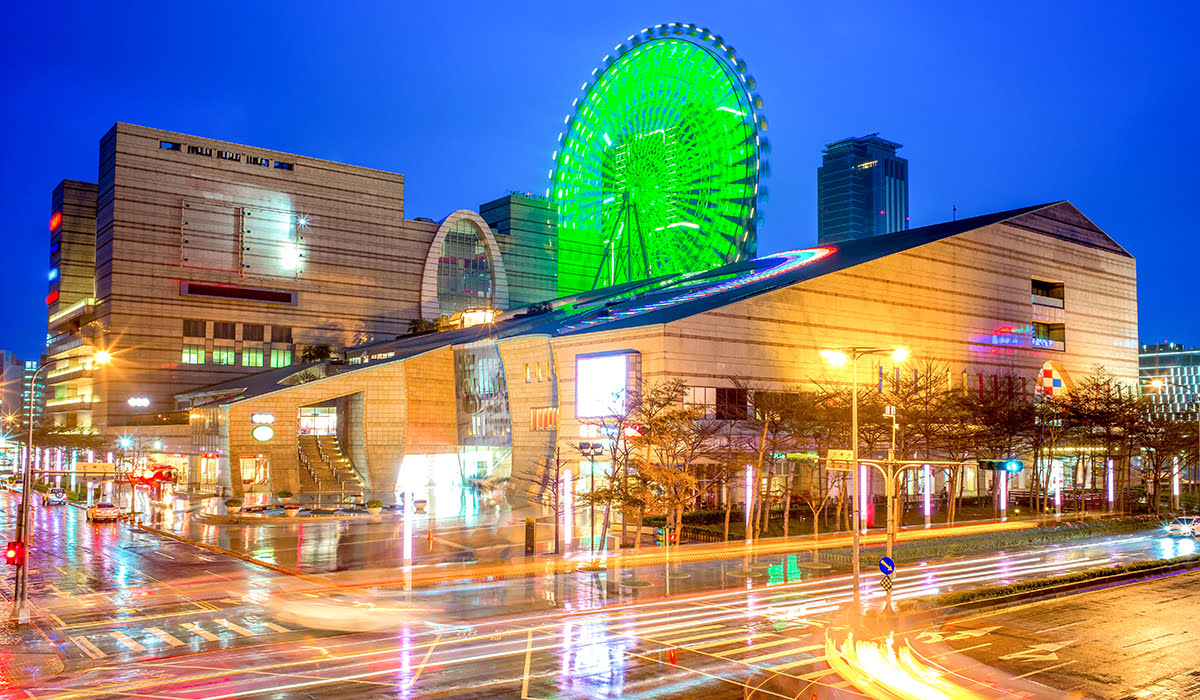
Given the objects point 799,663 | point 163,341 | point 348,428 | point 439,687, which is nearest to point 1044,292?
point 348,428

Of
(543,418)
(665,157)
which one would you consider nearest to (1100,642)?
(543,418)

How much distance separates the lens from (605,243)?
88.4 metres

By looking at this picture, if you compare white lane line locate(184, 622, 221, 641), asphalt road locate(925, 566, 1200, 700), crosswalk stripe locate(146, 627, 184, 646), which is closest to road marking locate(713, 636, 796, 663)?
asphalt road locate(925, 566, 1200, 700)

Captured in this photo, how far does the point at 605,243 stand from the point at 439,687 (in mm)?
69622

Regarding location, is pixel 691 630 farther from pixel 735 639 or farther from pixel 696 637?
pixel 735 639

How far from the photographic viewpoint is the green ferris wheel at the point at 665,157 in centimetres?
7619

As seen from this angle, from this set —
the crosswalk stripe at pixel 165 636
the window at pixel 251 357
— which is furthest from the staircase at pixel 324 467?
the crosswalk stripe at pixel 165 636

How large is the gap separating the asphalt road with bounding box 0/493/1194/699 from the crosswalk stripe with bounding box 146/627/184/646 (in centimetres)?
12

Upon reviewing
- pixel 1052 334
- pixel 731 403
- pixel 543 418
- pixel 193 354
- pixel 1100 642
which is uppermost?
pixel 1052 334

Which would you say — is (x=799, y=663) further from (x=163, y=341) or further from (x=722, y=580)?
(x=163, y=341)

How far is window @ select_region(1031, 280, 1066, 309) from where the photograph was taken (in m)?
89.2

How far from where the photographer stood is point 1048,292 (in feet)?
300

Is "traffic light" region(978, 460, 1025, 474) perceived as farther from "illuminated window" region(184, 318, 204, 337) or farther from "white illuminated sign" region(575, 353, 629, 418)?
"illuminated window" region(184, 318, 204, 337)

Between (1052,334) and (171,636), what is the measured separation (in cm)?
8526
